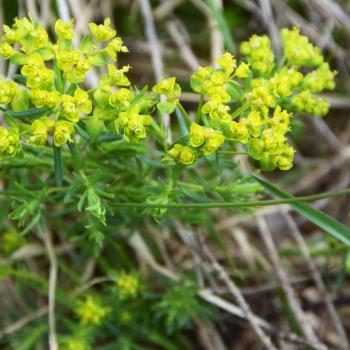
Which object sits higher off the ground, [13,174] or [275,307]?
[13,174]

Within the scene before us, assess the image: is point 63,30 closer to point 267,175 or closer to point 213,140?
point 213,140

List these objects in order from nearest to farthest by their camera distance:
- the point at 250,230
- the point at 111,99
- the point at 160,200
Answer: the point at 111,99
the point at 160,200
the point at 250,230

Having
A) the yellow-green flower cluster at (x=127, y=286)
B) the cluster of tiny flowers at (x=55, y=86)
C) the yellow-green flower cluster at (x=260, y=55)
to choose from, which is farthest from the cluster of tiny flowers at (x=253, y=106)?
the yellow-green flower cluster at (x=127, y=286)

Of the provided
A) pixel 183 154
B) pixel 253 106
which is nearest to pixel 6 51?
pixel 183 154

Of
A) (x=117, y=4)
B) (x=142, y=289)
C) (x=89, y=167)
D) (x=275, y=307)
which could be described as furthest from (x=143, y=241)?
(x=117, y=4)

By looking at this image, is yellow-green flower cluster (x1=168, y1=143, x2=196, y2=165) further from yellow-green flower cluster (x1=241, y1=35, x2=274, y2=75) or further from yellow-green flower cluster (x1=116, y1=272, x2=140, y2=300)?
yellow-green flower cluster (x1=116, y1=272, x2=140, y2=300)

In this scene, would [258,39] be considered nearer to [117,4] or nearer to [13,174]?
[13,174]

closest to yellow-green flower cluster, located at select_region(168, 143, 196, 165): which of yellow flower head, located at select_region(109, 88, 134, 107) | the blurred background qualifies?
yellow flower head, located at select_region(109, 88, 134, 107)
